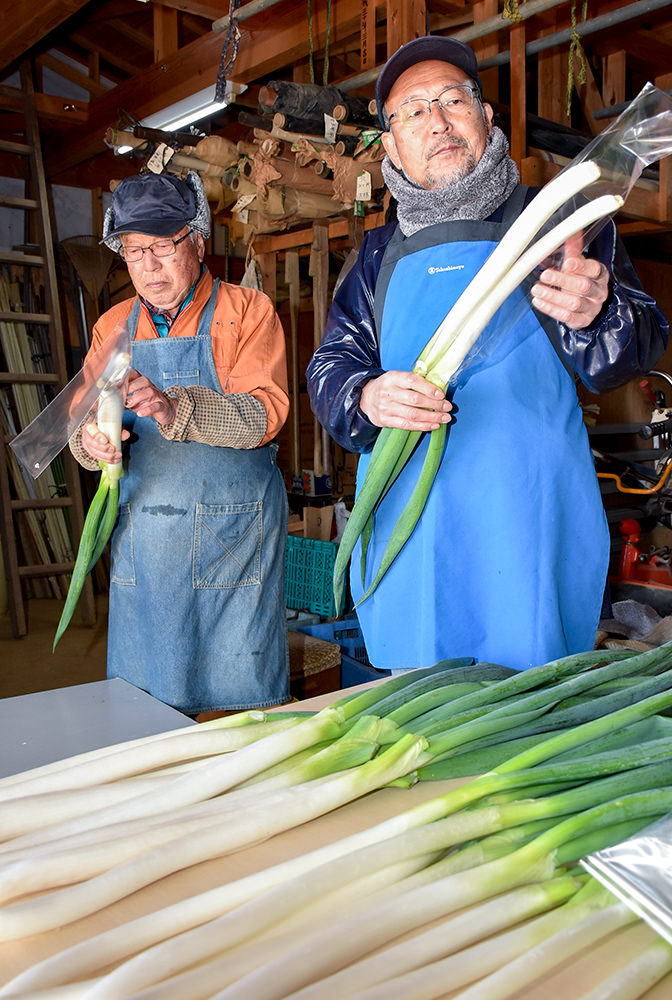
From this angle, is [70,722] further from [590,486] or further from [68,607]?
[590,486]

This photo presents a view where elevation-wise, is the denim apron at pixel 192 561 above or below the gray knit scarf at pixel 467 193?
below

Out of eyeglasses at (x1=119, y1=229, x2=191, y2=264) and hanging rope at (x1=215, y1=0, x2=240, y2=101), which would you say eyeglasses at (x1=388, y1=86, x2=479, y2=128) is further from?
hanging rope at (x1=215, y1=0, x2=240, y2=101)

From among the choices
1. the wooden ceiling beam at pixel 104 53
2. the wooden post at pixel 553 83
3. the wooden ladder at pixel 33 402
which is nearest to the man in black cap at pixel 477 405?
the wooden post at pixel 553 83

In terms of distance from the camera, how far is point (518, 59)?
3.27 metres

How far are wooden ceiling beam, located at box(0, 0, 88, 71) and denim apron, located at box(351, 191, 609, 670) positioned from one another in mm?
3531

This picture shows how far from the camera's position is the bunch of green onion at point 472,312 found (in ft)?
4.01

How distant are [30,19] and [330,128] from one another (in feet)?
6.70

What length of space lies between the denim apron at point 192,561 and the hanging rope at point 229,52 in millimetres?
1601

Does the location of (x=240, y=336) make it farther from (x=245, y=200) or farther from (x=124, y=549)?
(x=245, y=200)

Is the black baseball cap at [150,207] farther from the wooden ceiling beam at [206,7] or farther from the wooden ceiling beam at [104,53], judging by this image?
the wooden ceiling beam at [104,53]

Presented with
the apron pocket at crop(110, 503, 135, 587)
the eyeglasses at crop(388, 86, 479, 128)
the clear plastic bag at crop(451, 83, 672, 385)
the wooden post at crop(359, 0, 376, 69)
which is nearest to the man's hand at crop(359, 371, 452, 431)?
the clear plastic bag at crop(451, 83, 672, 385)

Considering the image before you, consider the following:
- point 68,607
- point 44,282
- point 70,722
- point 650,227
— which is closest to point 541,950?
point 70,722

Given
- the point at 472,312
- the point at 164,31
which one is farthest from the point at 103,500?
the point at 164,31

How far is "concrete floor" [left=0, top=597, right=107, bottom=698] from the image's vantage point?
4672 millimetres
